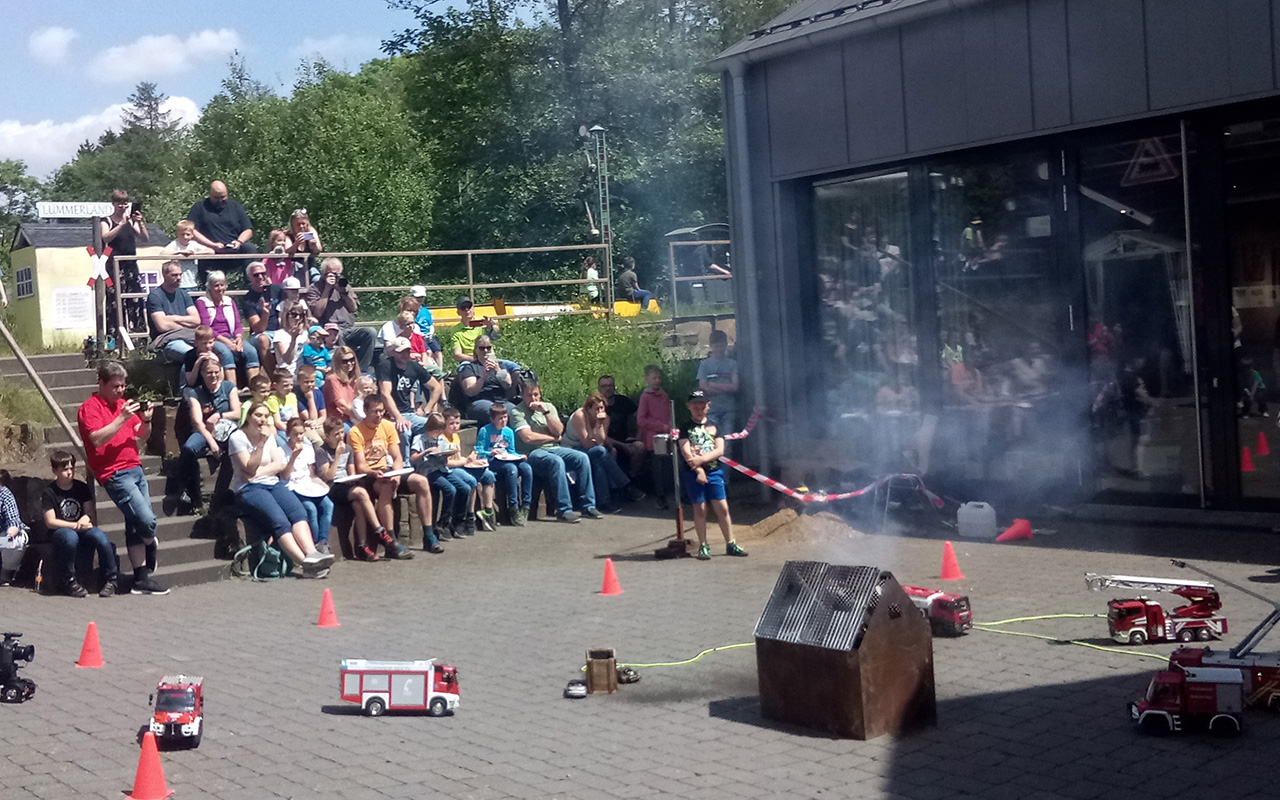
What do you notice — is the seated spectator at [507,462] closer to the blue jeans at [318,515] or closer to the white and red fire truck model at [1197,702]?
the blue jeans at [318,515]

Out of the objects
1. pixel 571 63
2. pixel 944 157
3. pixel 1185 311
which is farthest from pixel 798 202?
pixel 571 63

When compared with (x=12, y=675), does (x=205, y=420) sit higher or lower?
higher

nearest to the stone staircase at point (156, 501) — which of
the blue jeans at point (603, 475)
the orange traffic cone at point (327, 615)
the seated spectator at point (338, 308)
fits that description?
the seated spectator at point (338, 308)

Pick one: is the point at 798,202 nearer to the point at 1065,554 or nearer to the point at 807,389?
the point at 807,389

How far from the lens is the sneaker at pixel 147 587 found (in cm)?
1102

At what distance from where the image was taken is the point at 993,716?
6.50m

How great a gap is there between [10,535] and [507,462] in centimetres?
505

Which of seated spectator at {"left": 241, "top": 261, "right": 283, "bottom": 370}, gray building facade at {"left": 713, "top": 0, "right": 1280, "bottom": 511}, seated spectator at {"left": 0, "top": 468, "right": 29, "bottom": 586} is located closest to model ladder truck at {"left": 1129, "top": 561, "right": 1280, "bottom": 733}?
gray building facade at {"left": 713, "top": 0, "right": 1280, "bottom": 511}

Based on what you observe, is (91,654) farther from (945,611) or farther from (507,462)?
(507,462)

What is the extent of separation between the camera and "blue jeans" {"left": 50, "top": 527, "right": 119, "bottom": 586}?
35.1ft

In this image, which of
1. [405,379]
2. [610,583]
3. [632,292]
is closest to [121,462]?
[405,379]

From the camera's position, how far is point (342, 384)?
13531 millimetres

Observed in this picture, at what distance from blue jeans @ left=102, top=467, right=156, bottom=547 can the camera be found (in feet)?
10.9

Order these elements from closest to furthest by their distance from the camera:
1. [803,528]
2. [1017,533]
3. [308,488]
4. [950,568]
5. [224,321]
→ [950,568] < [1017,533] < [308,488] < [803,528] < [224,321]
